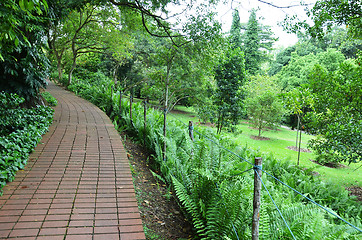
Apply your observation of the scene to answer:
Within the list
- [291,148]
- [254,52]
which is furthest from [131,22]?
[254,52]

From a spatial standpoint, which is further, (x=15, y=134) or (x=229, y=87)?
(x=229, y=87)

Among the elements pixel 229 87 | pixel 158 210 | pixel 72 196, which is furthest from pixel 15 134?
pixel 229 87

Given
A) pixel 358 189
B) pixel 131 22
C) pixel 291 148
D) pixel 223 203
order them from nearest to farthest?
pixel 223 203, pixel 358 189, pixel 131 22, pixel 291 148

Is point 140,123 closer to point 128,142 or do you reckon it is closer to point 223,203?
point 128,142

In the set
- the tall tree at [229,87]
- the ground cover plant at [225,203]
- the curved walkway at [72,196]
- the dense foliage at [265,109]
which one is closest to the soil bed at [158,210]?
the ground cover plant at [225,203]

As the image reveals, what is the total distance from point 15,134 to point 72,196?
1.94 metres

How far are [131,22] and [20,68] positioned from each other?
7267 mm

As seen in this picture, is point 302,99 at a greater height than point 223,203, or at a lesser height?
greater

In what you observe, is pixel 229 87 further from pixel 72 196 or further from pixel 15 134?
pixel 72 196

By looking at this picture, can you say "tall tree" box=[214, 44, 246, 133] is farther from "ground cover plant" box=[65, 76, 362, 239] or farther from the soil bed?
the soil bed

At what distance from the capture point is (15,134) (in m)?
4.23

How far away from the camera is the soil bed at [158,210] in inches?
123

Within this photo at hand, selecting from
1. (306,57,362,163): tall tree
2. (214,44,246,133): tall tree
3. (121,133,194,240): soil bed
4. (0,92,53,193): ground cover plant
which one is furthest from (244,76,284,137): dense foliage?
(0,92,53,193): ground cover plant

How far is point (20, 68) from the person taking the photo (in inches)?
Result: 250
